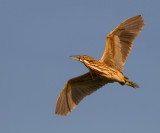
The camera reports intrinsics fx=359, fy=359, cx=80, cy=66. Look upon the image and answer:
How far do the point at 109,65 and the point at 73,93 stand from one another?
194 cm

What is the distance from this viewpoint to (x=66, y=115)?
1282 centimetres

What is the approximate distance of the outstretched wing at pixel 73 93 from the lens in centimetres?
1279

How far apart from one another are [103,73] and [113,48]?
950mm

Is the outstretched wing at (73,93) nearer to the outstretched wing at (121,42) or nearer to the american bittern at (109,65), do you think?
the american bittern at (109,65)

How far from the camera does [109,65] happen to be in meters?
11.9

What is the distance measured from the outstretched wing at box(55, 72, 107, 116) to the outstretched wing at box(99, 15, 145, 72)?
1.22 m

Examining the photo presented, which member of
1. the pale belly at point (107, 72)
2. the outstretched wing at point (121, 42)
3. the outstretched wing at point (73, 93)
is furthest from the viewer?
the outstretched wing at point (73, 93)

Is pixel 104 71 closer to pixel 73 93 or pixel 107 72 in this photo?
pixel 107 72

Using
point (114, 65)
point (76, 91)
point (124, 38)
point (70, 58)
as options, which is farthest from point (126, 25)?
point (76, 91)

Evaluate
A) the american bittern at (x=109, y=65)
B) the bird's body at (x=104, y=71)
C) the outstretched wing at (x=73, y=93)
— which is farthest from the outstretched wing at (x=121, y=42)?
the outstretched wing at (x=73, y=93)

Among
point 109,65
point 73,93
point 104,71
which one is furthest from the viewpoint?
point 73,93

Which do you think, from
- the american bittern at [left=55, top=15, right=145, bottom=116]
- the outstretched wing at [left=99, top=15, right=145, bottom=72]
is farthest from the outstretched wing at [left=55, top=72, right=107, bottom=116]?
the outstretched wing at [left=99, top=15, right=145, bottom=72]

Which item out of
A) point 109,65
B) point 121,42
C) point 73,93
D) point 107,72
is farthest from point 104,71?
point 73,93

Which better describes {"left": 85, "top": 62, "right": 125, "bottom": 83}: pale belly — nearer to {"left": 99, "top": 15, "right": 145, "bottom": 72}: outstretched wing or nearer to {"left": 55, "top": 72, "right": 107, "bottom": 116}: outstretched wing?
{"left": 99, "top": 15, "right": 145, "bottom": 72}: outstretched wing
